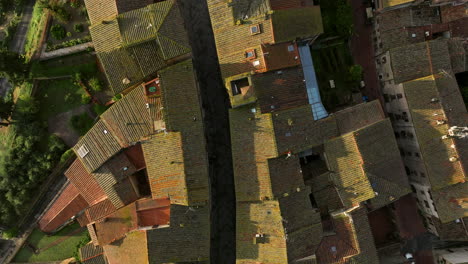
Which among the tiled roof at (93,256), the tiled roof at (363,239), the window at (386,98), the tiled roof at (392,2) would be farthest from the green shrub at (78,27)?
the window at (386,98)

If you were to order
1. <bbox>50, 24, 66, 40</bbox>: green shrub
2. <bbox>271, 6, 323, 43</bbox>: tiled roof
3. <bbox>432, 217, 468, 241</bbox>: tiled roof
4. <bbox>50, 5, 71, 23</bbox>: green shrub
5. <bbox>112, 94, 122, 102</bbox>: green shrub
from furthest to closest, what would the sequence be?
<bbox>50, 24, 66, 40</bbox>: green shrub → <bbox>112, 94, 122, 102</bbox>: green shrub → <bbox>50, 5, 71, 23</bbox>: green shrub → <bbox>432, 217, 468, 241</bbox>: tiled roof → <bbox>271, 6, 323, 43</bbox>: tiled roof

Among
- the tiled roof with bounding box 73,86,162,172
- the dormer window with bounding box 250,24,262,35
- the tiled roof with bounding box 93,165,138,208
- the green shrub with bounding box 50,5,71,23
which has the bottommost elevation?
the tiled roof with bounding box 93,165,138,208

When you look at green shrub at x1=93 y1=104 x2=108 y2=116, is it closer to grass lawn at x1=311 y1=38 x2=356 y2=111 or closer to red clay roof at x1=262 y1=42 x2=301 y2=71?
red clay roof at x1=262 y1=42 x2=301 y2=71

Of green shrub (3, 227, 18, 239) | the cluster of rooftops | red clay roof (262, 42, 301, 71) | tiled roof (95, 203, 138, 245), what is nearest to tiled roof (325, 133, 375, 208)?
the cluster of rooftops

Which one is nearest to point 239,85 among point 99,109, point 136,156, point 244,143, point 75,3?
point 244,143

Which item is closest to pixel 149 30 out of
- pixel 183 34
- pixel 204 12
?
pixel 183 34

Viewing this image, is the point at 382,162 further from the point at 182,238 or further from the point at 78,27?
the point at 78,27
